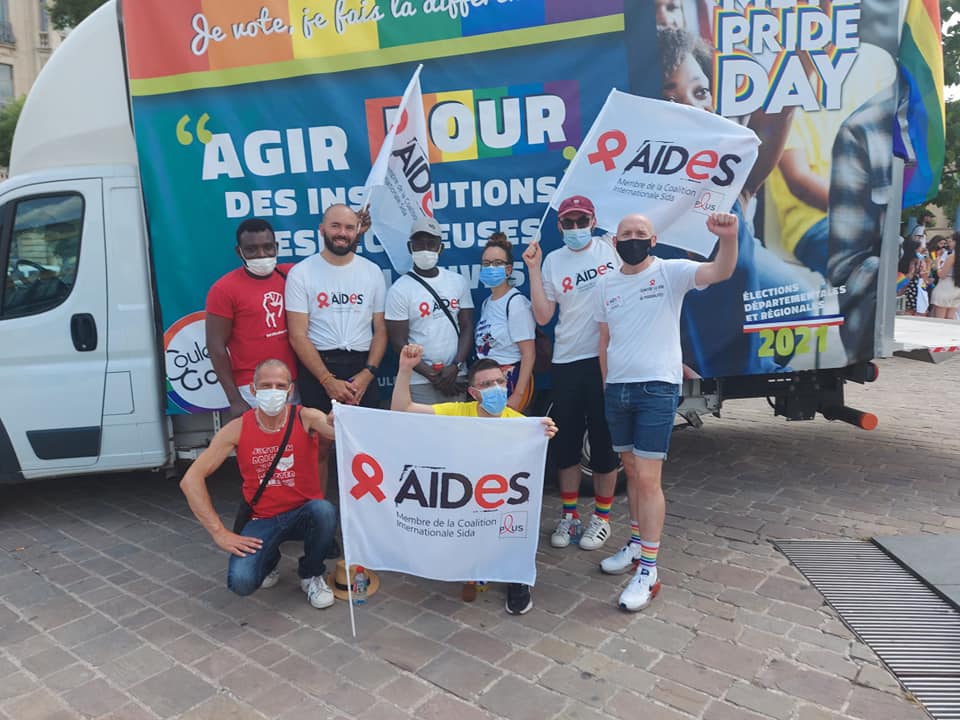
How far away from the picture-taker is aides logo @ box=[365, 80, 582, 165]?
424 cm

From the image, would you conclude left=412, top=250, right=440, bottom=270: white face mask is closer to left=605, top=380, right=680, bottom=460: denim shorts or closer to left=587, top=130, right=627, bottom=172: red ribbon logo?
left=587, top=130, right=627, bottom=172: red ribbon logo

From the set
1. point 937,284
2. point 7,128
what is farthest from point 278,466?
point 7,128

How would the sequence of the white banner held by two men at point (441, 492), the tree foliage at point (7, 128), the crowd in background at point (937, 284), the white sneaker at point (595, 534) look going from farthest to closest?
1. the tree foliage at point (7, 128)
2. the crowd in background at point (937, 284)
3. the white sneaker at point (595, 534)
4. the white banner held by two men at point (441, 492)

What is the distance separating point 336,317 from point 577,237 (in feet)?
4.77

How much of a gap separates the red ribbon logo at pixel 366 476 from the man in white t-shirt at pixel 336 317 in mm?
722

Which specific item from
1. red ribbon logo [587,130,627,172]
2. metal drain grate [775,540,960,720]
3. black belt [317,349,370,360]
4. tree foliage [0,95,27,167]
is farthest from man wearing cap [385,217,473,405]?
tree foliage [0,95,27,167]

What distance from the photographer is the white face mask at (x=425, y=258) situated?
3.99m

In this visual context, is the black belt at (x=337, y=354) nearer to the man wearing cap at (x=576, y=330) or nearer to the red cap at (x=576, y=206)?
the man wearing cap at (x=576, y=330)

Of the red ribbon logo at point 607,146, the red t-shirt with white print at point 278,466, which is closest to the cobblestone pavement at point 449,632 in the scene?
the red t-shirt with white print at point 278,466

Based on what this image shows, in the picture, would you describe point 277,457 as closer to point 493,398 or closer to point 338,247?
point 493,398

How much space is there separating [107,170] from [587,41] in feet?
10.3

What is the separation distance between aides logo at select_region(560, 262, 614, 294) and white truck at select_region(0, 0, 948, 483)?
0.63 meters

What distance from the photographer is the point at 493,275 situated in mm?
4004

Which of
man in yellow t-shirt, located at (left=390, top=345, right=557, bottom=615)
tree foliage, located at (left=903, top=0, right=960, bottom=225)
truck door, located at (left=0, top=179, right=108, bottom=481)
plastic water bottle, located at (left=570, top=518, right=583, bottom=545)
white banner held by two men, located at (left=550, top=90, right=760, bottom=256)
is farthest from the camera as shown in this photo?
tree foliage, located at (left=903, top=0, right=960, bottom=225)
